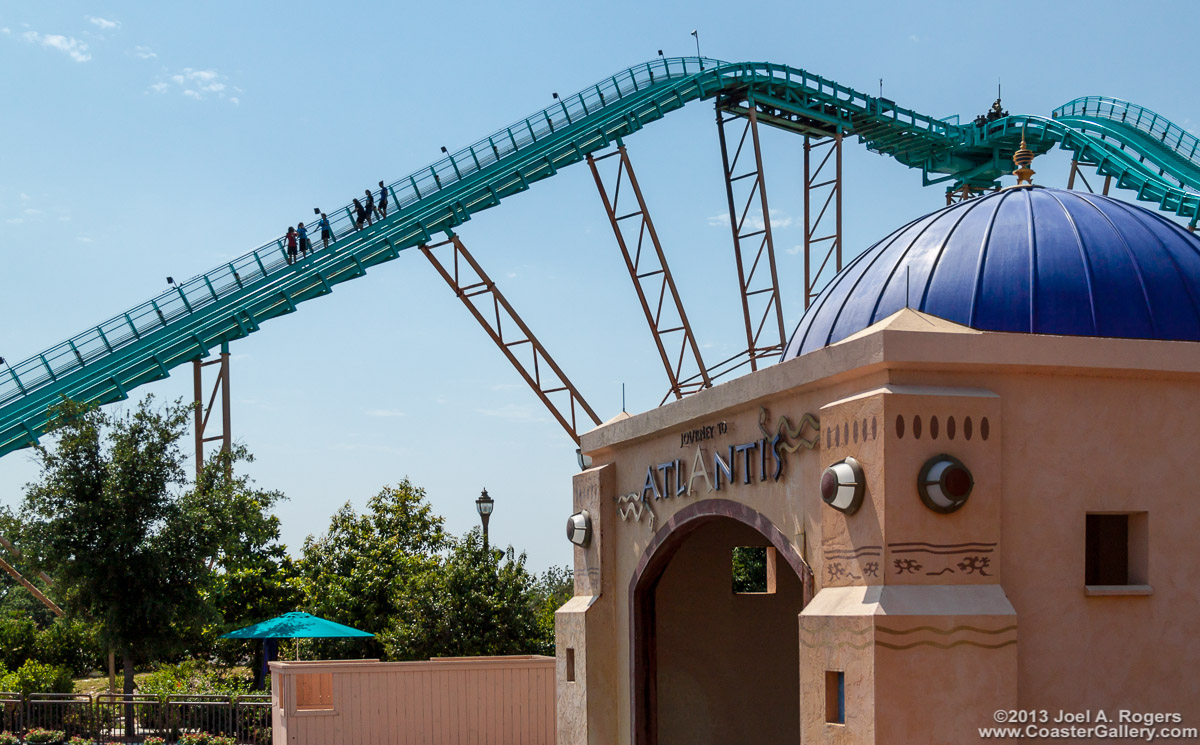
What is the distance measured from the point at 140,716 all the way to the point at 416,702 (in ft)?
19.9

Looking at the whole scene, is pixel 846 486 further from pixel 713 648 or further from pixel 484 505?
pixel 484 505

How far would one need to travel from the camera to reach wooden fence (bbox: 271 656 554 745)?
22.9 meters

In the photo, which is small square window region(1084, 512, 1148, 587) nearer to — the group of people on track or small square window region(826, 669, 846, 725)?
small square window region(826, 669, 846, 725)

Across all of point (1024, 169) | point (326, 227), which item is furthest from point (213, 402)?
point (1024, 169)

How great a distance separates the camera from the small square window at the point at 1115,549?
12.4 meters

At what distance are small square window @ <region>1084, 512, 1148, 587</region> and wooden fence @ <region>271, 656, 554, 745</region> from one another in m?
12.6

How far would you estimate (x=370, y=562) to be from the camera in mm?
36625

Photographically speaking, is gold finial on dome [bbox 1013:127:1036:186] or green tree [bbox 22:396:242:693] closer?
gold finial on dome [bbox 1013:127:1036:186]

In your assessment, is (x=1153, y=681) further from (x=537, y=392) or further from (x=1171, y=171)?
(x=1171, y=171)

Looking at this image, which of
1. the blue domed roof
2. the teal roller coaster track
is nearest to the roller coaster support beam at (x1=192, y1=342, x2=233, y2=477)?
the teal roller coaster track

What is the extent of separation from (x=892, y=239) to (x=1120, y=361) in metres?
5.05

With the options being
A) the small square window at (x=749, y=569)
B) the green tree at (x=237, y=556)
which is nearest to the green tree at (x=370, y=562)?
the green tree at (x=237, y=556)

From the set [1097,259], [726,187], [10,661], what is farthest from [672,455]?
[10,661]
